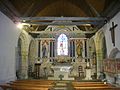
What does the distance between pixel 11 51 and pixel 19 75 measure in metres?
4.76

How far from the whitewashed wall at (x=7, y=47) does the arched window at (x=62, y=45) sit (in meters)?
8.72

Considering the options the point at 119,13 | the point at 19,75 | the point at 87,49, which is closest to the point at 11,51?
the point at 19,75

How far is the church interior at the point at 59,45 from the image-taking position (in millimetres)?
10055

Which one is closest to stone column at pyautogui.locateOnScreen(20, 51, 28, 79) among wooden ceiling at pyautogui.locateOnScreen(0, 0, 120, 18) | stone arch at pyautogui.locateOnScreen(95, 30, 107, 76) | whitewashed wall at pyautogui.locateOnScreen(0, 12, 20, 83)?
wooden ceiling at pyautogui.locateOnScreen(0, 0, 120, 18)

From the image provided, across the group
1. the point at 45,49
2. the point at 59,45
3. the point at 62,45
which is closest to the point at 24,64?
the point at 45,49

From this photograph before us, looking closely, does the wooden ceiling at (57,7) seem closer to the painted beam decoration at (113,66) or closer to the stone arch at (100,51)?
the stone arch at (100,51)

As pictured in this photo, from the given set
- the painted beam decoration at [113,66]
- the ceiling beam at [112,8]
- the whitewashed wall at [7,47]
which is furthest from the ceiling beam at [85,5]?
the whitewashed wall at [7,47]

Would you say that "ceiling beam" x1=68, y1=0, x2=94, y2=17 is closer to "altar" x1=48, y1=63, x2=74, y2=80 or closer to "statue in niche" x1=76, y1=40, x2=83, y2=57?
"altar" x1=48, y1=63, x2=74, y2=80

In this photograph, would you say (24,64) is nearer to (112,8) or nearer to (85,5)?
(85,5)

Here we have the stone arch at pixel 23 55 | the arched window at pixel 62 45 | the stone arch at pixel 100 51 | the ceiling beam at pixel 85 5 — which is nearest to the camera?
the ceiling beam at pixel 85 5

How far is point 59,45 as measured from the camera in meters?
20.9

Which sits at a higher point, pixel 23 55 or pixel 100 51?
pixel 100 51

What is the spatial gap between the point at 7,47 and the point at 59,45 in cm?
1035

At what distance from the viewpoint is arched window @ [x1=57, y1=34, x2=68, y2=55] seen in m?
20.7
